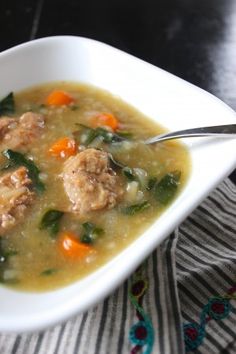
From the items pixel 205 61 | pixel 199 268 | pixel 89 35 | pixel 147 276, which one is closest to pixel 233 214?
pixel 199 268

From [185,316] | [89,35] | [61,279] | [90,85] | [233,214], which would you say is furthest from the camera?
[89,35]

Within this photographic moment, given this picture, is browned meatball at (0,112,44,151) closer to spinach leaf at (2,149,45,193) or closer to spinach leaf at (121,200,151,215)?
spinach leaf at (2,149,45,193)

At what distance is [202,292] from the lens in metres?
2.30

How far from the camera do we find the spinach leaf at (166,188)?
2311 millimetres

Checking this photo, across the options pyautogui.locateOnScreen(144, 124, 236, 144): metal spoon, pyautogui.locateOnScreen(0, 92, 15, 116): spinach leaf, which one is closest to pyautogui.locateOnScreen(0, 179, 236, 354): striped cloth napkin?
pyautogui.locateOnScreen(144, 124, 236, 144): metal spoon

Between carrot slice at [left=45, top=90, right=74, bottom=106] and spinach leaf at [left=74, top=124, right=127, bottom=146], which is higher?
spinach leaf at [left=74, top=124, right=127, bottom=146]

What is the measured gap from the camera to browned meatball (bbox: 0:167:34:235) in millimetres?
2227

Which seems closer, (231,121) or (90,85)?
(231,121)

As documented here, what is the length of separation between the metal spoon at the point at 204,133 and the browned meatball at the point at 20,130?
0.54 meters

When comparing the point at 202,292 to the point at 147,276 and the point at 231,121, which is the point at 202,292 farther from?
the point at 231,121

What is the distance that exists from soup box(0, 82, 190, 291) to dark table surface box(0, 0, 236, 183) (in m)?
0.92

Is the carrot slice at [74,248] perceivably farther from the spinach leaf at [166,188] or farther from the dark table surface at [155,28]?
the dark table surface at [155,28]

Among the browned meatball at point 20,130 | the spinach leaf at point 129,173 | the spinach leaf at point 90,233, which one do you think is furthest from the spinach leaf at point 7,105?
the spinach leaf at point 90,233

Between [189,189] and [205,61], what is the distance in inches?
63.2
